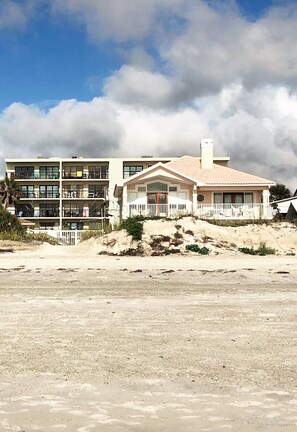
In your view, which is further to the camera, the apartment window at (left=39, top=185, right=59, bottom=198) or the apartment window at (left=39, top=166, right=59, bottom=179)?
the apartment window at (left=39, top=166, right=59, bottom=179)

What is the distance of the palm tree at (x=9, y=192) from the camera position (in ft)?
235

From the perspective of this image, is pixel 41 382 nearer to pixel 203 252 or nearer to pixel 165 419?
pixel 165 419

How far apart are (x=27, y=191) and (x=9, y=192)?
6666 millimetres

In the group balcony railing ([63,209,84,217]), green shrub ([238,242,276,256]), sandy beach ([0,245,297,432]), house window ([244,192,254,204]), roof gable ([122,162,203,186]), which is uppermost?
roof gable ([122,162,203,186])

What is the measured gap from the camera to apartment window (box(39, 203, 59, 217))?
76.9 metres

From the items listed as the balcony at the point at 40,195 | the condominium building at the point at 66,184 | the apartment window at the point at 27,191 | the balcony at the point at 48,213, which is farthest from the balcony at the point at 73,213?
the apartment window at the point at 27,191

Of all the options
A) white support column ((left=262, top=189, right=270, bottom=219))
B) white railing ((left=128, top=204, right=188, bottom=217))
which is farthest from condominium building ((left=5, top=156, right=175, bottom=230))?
white support column ((left=262, top=189, right=270, bottom=219))

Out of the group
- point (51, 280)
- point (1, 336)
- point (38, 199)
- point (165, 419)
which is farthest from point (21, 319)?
point (38, 199)

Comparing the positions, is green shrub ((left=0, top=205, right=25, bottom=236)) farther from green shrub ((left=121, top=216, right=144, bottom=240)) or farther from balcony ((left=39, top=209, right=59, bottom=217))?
balcony ((left=39, top=209, right=59, bottom=217))

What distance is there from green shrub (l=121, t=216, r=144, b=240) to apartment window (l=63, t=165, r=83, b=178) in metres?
48.5

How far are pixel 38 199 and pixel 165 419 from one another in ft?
245

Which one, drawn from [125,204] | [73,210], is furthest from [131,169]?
[125,204]

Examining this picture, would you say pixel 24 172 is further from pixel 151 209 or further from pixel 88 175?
pixel 151 209

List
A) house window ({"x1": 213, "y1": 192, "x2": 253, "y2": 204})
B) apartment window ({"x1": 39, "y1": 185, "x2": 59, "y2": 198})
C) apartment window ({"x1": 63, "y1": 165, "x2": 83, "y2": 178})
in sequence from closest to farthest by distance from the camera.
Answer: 1. house window ({"x1": 213, "y1": 192, "x2": 253, "y2": 204})
2. apartment window ({"x1": 39, "y1": 185, "x2": 59, "y2": 198})
3. apartment window ({"x1": 63, "y1": 165, "x2": 83, "y2": 178})
